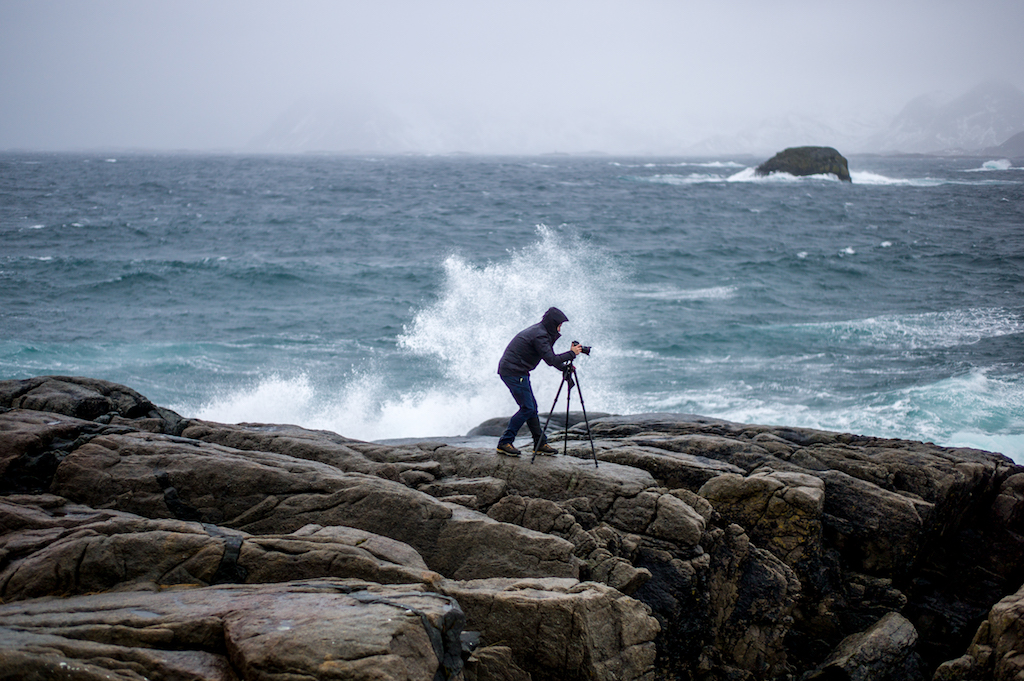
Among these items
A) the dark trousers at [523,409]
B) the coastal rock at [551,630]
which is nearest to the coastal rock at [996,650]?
the coastal rock at [551,630]

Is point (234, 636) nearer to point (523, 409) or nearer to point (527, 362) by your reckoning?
point (523, 409)

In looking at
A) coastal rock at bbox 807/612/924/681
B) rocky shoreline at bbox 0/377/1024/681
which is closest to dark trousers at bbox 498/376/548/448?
rocky shoreline at bbox 0/377/1024/681

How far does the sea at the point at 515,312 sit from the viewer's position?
18.5 m

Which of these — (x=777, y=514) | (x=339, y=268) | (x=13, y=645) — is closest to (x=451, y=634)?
(x=13, y=645)

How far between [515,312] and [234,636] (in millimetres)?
20734

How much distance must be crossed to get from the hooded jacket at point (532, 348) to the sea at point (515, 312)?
920cm

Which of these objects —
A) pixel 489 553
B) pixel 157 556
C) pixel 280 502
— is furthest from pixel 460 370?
pixel 157 556

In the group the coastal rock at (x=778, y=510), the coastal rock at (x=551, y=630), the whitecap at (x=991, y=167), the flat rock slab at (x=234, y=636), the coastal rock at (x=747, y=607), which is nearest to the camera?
the flat rock slab at (x=234, y=636)

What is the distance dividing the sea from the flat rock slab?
1240 centimetres

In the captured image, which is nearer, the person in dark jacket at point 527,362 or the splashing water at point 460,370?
the person in dark jacket at point 527,362

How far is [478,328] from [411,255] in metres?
14.3

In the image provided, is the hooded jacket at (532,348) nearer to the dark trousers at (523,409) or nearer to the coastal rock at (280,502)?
the dark trousers at (523,409)

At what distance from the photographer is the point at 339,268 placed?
34281 millimetres

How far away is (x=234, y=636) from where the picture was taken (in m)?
4.48
